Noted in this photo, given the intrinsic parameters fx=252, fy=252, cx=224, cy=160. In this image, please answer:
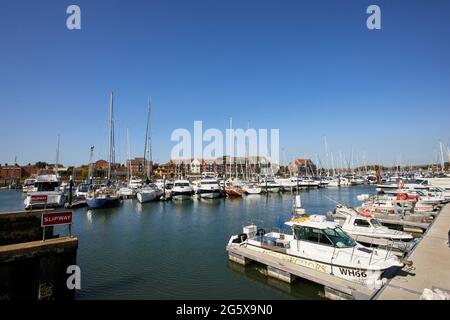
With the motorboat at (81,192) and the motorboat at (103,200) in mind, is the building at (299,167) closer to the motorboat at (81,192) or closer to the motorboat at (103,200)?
the motorboat at (81,192)

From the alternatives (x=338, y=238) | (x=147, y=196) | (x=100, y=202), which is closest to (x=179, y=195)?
(x=147, y=196)

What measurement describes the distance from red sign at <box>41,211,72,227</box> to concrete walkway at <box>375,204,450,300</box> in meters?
12.9

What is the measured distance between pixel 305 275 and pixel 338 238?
8.30 feet

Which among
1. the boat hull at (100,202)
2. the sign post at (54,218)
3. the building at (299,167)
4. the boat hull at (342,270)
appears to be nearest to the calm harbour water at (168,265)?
the boat hull at (342,270)

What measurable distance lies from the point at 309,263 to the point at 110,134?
49.1 meters

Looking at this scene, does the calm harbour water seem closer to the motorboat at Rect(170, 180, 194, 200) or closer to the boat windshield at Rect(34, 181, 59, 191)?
the boat windshield at Rect(34, 181, 59, 191)

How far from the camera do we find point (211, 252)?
19203mm

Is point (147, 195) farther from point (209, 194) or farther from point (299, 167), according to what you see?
point (299, 167)

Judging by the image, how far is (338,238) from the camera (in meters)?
12.9

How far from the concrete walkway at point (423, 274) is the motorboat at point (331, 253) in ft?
2.13

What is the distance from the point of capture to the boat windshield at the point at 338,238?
41.7 feet

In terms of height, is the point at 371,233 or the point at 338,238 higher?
the point at 338,238
